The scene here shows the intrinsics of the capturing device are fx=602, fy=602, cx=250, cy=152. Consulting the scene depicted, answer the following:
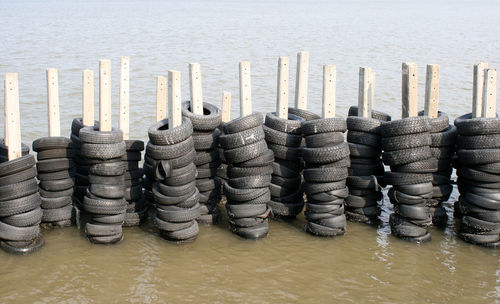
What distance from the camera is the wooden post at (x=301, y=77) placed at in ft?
30.2

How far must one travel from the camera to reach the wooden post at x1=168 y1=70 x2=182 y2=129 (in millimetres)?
8477

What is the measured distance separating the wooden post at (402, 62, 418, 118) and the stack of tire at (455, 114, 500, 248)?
696 millimetres

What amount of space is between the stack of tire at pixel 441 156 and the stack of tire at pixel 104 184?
14.9 feet

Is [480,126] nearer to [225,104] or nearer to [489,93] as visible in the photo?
[489,93]

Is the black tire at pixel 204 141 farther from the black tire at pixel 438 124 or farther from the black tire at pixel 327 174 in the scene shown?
the black tire at pixel 438 124

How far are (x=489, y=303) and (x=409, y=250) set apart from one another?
4.77 ft

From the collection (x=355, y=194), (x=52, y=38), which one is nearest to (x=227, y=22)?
(x=52, y=38)

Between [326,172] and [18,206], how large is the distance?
13.9ft

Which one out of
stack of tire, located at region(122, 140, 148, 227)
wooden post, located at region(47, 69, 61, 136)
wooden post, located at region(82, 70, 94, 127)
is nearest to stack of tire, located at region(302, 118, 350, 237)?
stack of tire, located at region(122, 140, 148, 227)

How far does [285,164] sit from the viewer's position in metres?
9.16

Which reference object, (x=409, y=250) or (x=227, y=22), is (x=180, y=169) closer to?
(x=409, y=250)

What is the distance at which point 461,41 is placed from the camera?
1214 inches

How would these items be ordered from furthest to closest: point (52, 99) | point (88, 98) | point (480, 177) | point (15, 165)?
point (88, 98) → point (52, 99) → point (480, 177) → point (15, 165)

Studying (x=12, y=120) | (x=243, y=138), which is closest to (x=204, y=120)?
(x=243, y=138)
